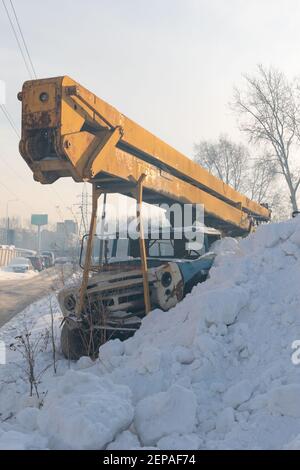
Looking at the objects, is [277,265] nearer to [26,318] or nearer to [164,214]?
[164,214]

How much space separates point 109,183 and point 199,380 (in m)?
3.54

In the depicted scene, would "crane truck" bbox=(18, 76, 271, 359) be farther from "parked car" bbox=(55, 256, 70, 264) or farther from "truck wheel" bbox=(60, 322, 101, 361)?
"parked car" bbox=(55, 256, 70, 264)

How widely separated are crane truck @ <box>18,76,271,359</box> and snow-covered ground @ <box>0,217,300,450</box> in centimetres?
55

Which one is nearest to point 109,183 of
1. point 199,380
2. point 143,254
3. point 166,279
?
point 143,254

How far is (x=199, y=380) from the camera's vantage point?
435cm

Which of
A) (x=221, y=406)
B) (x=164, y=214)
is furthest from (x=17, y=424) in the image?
(x=164, y=214)

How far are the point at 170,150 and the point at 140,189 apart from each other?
1.33m

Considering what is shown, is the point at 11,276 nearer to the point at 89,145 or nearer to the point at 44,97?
the point at 89,145

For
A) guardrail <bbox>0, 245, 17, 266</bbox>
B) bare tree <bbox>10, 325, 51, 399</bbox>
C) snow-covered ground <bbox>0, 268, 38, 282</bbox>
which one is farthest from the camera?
guardrail <bbox>0, 245, 17, 266</bbox>

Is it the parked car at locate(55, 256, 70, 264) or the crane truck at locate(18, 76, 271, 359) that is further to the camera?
the parked car at locate(55, 256, 70, 264)

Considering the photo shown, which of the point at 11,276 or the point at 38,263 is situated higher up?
the point at 38,263

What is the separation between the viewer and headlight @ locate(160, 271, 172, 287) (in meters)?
6.77

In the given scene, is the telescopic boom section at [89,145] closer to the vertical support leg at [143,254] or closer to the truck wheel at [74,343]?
the vertical support leg at [143,254]

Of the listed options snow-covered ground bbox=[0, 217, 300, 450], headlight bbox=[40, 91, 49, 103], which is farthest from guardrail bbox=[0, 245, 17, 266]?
headlight bbox=[40, 91, 49, 103]
